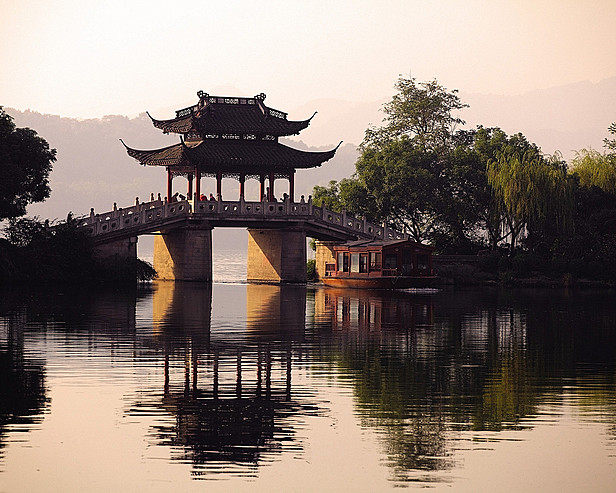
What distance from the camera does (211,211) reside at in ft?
188

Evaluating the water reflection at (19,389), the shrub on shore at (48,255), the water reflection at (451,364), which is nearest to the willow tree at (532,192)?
the water reflection at (451,364)

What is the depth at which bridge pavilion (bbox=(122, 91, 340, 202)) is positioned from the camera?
59.8 meters

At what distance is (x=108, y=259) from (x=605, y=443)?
42.0 meters

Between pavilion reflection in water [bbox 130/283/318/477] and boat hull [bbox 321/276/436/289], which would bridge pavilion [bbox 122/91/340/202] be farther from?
pavilion reflection in water [bbox 130/283/318/477]

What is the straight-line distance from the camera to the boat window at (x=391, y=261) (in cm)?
5447

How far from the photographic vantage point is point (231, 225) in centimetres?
5912

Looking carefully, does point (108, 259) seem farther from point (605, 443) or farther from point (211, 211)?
point (605, 443)

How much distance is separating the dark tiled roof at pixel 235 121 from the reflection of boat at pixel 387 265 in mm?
9079

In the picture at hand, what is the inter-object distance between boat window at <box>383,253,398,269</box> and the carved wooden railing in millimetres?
4880

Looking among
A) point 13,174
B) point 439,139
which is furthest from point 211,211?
point 439,139

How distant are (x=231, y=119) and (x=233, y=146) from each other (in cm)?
178

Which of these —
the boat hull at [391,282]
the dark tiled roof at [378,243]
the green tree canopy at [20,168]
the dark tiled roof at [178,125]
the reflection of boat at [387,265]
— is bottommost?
the boat hull at [391,282]

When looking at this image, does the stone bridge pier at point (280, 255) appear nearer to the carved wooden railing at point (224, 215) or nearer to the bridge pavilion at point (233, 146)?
the carved wooden railing at point (224, 215)

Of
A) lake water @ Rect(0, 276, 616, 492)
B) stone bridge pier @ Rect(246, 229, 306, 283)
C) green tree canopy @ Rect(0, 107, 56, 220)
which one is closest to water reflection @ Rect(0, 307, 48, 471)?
lake water @ Rect(0, 276, 616, 492)
